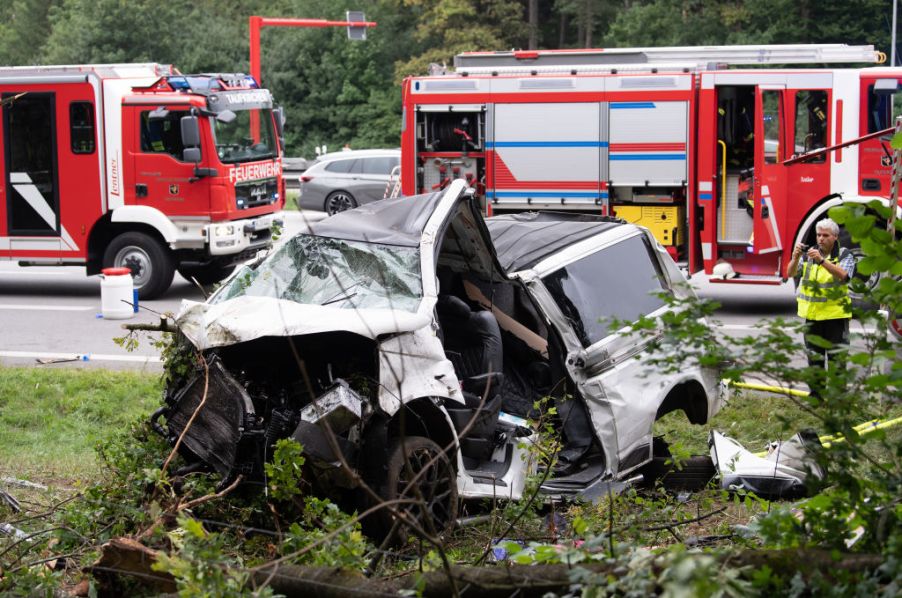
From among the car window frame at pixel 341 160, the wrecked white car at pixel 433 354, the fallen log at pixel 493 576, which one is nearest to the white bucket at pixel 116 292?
the wrecked white car at pixel 433 354

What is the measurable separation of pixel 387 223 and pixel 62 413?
4.01 metres

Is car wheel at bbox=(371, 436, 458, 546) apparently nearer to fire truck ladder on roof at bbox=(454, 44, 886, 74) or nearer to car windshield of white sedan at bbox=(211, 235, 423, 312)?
car windshield of white sedan at bbox=(211, 235, 423, 312)

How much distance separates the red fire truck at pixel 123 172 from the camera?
15.1 metres

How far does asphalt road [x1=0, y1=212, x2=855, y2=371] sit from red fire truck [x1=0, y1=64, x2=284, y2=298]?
2.31 ft

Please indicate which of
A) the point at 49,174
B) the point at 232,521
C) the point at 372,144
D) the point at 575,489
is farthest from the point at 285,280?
the point at 372,144

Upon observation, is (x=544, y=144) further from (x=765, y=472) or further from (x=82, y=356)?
(x=765, y=472)

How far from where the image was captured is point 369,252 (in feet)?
21.1

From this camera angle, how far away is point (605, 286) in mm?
7160

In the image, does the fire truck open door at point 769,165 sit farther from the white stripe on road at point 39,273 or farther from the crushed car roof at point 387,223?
the white stripe on road at point 39,273

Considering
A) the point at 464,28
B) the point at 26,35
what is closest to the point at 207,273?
the point at 464,28

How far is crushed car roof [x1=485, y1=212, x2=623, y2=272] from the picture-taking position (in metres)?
7.11

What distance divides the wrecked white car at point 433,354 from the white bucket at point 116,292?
732cm

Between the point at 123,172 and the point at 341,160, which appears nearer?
the point at 123,172

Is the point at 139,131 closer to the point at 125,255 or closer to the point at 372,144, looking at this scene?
the point at 125,255
